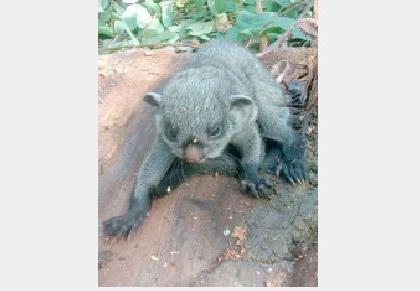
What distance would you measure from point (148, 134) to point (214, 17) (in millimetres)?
958

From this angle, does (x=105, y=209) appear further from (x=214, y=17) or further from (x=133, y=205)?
(x=214, y=17)

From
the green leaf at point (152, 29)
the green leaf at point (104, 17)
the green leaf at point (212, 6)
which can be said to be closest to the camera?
the green leaf at point (104, 17)

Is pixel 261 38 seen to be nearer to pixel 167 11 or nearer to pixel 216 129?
pixel 167 11

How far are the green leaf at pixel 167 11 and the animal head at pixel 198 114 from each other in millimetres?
442

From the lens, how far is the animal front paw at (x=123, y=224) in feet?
12.6

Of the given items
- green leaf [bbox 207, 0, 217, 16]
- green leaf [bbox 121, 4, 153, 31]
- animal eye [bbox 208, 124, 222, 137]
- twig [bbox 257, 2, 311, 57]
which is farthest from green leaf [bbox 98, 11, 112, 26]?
twig [bbox 257, 2, 311, 57]

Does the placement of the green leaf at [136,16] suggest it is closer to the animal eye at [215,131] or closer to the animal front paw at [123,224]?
the animal eye at [215,131]

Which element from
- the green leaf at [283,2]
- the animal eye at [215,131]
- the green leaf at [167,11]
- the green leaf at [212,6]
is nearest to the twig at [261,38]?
the green leaf at [283,2]

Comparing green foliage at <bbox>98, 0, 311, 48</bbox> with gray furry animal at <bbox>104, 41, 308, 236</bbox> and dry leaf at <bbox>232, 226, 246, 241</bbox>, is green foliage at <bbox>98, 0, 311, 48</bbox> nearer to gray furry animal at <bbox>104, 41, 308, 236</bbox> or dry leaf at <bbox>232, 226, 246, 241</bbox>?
gray furry animal at <bbox>104, 41, 308, 236</bbox>

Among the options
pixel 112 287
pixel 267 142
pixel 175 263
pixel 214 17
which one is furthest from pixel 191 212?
pixel 214 17

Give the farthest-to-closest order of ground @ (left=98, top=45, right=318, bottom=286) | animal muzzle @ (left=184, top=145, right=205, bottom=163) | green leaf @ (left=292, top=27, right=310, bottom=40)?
green leaf @ (left=292, top=27, right=310, bottom=40) < animal muzzle @ (left=184, top=145, right=205, bottom=163) < ground @ (left=98, top=45, right=318, bottom=286)

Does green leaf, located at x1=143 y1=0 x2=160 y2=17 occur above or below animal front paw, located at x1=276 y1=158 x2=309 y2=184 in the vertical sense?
above

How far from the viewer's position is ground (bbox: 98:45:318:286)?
11.9ft

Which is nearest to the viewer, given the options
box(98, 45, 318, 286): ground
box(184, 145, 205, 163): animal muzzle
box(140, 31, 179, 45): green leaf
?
box(98, 45, 318, 286): ground
